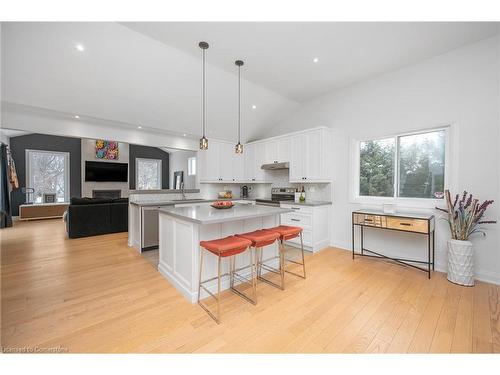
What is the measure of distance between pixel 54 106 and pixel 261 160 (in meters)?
4.07

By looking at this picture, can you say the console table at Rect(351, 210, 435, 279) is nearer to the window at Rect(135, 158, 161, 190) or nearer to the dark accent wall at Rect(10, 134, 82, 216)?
the window at Rect(135, 158, 161, 190)

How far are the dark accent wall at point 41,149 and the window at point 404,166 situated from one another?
928cm

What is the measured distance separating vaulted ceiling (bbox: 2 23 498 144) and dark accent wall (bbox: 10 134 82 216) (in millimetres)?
5160

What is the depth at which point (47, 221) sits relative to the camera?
22.4ft

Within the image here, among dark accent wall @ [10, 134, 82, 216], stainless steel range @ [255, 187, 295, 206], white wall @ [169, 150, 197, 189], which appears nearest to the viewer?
stainless steel range @ [255, 187, 295, 206]

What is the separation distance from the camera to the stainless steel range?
4851 millimetres

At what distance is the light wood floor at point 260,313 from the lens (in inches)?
63.9

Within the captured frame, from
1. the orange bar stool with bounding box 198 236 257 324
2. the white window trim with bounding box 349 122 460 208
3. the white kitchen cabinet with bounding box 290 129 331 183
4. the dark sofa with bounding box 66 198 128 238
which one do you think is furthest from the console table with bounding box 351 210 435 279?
the dark sofa with bounding box 66 198 128 238

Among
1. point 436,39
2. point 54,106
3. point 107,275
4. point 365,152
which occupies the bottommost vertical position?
point 107,275

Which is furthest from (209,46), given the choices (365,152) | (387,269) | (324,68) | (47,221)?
(47,221)

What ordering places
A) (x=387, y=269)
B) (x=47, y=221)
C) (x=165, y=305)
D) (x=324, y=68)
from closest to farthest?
(x=165, y=305) → (x=387, y=269) → (x=324, y=68) → (x=47, y=221)

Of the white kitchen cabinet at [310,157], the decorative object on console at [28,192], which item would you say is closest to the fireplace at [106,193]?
the decorative object on console at [28,192]

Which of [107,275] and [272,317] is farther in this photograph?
[107,275]
